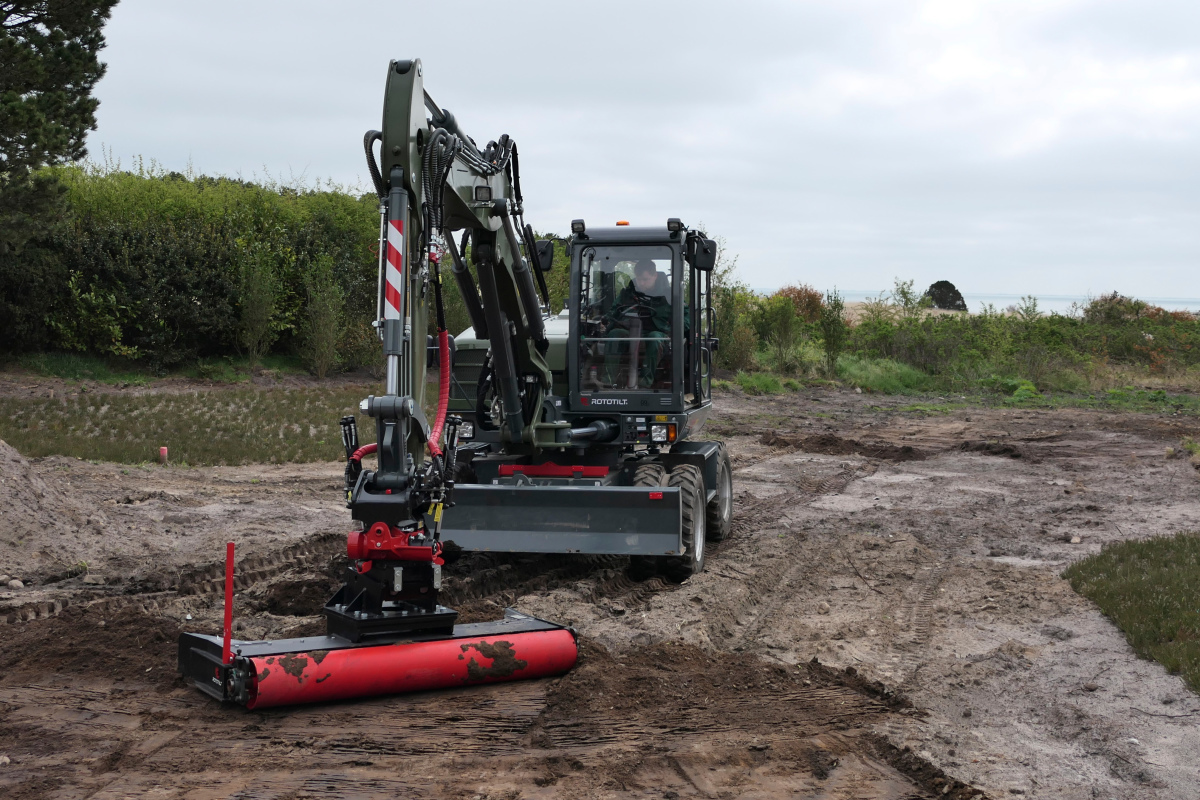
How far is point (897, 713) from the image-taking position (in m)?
5.16

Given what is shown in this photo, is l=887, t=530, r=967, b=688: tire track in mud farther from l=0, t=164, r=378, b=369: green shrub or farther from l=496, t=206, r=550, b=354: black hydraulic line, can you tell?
l=0, t=164, r=378, b=369: green shrub

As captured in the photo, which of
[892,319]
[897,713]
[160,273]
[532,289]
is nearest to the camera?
[897,713]

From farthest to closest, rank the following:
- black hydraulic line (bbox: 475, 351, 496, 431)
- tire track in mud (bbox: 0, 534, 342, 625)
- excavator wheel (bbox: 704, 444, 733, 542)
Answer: excavator wheel (bbox: 704, 444, 733, 542)
black hydraulic line (bbox: 475, 351, 496, 431)
tire track in mud (bbox: 0, 534, 342, 625)

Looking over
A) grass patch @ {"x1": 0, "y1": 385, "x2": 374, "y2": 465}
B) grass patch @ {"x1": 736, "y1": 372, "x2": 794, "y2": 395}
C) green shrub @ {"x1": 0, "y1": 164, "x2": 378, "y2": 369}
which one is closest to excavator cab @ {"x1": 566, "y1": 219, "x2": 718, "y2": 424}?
grass patch @ {"x1": 0, "y1": 385, "x2": 374, "y2": 465}

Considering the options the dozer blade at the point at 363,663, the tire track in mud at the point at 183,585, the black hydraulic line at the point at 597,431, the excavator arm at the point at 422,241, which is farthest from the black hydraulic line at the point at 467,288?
the dozer blade at the point at 363,663

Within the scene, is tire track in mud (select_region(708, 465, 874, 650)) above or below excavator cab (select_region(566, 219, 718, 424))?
below

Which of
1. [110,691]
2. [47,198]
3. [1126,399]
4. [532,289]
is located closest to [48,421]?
[47,198]

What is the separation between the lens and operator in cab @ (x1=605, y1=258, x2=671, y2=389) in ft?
28.7

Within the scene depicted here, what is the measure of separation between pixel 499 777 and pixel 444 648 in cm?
106

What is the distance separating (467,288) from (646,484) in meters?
2.15

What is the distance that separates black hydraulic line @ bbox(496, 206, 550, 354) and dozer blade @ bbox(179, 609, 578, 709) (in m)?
2.93

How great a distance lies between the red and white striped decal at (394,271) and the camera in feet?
16.9

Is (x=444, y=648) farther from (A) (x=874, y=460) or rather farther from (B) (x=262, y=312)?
(B) (x=262, y=312)

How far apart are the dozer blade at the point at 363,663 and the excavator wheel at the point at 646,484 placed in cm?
251
